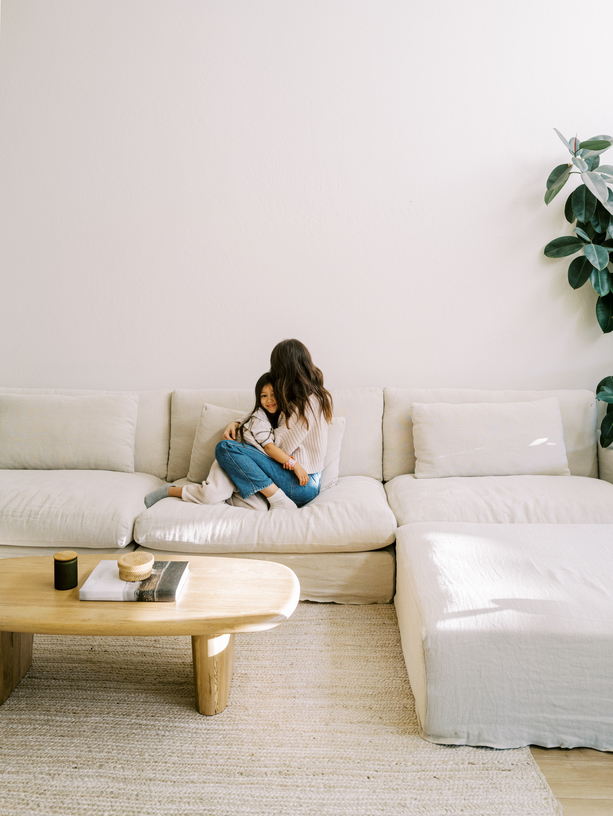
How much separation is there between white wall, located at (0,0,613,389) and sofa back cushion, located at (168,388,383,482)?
1.00 ft

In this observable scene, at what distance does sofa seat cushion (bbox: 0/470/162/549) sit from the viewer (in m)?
2.06

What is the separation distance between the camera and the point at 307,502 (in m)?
2.29

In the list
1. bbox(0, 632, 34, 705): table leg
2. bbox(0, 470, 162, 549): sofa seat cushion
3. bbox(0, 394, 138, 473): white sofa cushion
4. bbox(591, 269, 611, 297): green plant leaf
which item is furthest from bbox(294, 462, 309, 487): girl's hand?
bbox(591, 269, 611, 297): green plant leaf

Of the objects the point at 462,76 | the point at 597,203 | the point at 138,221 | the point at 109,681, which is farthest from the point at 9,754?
the point at 462,76

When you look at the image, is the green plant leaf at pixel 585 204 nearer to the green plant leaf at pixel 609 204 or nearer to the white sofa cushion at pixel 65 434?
the green plant leaf at pixel 609 204

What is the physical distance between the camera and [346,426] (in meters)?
2.63

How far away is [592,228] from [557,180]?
313 mm

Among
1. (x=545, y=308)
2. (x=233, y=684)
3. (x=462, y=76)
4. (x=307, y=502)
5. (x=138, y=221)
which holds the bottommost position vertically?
(x=233, y=684)

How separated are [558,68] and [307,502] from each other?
2.66m

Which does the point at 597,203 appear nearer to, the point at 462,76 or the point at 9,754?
the point at 462,76

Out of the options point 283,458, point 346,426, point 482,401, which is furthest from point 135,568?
point 482,401

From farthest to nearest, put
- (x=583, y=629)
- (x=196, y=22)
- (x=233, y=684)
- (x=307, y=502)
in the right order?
1. (x=196, y=22)
2. (x=307, y=502)
3. (x=233, y=684)
4. (x=583, y=629)

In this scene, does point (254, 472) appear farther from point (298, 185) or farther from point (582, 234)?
point (582, 234)

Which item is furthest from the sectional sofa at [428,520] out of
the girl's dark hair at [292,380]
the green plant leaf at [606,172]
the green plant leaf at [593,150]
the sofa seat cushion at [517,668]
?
the green plant leaf at [593,150]
